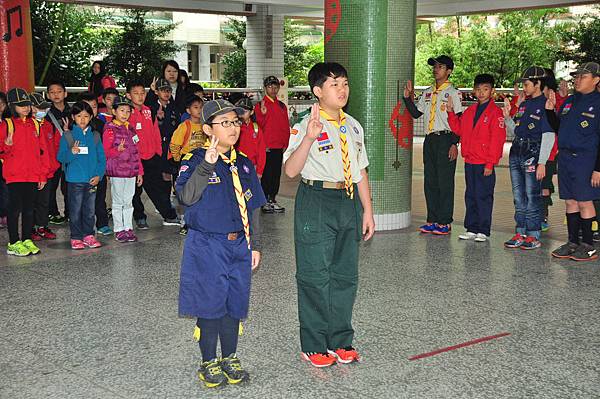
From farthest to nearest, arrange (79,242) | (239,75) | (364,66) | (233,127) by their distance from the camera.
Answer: (239,75), (364,66), (79,242), (233,127)

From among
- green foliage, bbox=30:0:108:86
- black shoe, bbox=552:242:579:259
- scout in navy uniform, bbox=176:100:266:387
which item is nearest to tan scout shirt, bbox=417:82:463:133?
black shoe, bbox=552:242:579:259

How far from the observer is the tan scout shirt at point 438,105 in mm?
8695

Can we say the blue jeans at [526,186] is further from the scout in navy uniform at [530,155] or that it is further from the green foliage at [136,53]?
the green foliage at [136,53]

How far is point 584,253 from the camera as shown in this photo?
7633 millimetres

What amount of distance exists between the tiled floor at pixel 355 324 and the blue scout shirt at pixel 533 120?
118 centimetres

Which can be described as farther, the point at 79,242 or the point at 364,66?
the point at 364,66

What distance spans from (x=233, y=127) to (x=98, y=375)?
1614 millimetres

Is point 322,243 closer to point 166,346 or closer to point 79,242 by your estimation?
point 166,346

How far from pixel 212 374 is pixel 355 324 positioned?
1.48m

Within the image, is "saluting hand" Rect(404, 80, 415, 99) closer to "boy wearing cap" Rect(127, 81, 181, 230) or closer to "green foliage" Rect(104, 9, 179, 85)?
"boy wearing cap" Rect(127, 81, 181, 230)

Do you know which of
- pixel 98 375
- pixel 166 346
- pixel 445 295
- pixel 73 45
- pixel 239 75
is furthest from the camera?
pixel 239 75

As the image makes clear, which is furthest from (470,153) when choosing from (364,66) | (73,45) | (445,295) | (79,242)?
(73,45)

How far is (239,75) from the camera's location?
31047 millimetres

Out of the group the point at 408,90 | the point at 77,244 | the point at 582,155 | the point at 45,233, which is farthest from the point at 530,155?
the point at 45,233
